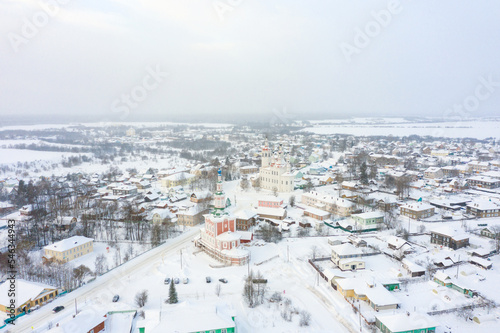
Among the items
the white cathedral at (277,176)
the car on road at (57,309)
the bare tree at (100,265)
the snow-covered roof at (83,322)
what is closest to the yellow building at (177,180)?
the white cathedral at (277,176)

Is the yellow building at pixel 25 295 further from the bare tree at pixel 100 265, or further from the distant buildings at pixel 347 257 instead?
the distant buildings at pixel 347 257

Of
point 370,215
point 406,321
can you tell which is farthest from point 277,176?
point 406,321

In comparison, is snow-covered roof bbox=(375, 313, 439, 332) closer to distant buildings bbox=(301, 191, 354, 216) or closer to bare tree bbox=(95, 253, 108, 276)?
bare tree bbox=(95, 253, 108, 276)

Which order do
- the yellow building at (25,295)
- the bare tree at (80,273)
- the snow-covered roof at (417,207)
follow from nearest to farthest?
the yellow building at (25,295) → the bare tree at (80,273) → the snow-covered roof at (417,207)

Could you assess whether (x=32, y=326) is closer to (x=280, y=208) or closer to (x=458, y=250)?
(x=280, y=208)

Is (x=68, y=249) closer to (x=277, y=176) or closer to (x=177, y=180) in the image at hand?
(x=177, y=180)

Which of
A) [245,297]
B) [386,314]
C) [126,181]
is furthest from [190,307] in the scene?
[126,181]

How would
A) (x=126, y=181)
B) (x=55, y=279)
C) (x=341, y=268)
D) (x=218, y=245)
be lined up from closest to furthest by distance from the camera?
(x=55, y=279), (x=341, y=268), (x=218, y=245), (x=126, y=181)
